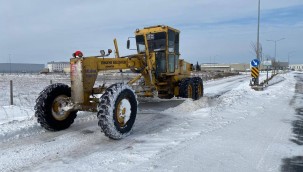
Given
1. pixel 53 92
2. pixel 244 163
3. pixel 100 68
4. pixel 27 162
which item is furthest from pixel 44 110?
pixel 244 163

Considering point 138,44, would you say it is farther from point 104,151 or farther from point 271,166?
point 271,166

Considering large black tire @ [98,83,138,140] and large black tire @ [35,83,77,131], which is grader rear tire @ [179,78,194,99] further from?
large black tire @ [35,83,77,131]

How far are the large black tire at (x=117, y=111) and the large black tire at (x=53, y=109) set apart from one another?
5.25 ft

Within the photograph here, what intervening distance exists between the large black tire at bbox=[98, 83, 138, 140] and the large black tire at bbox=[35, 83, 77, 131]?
5.25 feet

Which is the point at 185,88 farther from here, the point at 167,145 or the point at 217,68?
the point at 217,68

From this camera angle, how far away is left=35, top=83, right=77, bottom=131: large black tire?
7164mm

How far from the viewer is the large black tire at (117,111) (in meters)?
6.30

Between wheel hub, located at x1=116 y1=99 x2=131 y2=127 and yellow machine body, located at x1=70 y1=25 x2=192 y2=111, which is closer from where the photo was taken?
wheel hub, located at x1=116 y1=99 x2=131 y2=127

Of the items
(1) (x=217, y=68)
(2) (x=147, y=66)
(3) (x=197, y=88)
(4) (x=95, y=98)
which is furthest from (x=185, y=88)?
(1) (x=217, y=68)

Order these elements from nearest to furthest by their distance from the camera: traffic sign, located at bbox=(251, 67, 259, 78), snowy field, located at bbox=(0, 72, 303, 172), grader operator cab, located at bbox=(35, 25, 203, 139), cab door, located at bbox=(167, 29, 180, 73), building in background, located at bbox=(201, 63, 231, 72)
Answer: snowy field, located at bbox=(0, 72, 303, 172)
grader operator cab, located at bbox=(35, 25, 203, 139)
cab door, located at bbox=(167, 29, 180, 73)
traffic sign, located at bbox=(251, 67, 259, 78)
building in background, located at bbox=(201, 63, 231, 72)

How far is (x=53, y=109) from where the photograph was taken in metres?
7.45

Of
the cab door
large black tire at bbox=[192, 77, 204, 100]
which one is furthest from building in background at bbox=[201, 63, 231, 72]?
the cab door

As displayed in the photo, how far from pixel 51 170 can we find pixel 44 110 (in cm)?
263

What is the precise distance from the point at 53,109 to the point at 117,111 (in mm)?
1738
